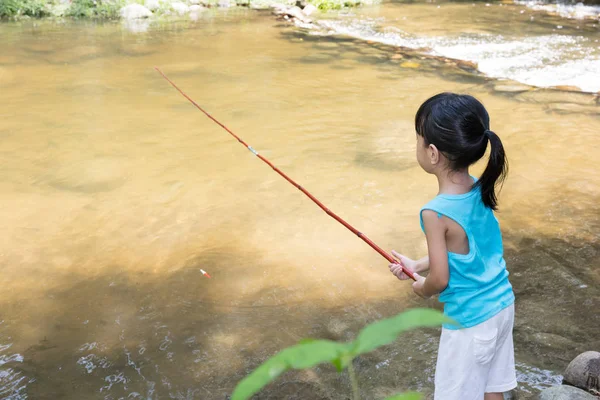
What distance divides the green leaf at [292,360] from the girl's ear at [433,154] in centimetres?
130

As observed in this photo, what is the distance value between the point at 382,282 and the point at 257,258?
2.56ft

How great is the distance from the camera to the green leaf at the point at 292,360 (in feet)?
2.02

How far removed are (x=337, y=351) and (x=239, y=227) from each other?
3.41 m

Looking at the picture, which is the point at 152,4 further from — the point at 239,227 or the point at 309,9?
the point at 239,227

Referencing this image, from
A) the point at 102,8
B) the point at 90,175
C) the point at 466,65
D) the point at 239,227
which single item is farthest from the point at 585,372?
the point at 102,8

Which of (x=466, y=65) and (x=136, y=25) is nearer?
(x=466, y=65)

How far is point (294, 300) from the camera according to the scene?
10.6 ft

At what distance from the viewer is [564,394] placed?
2.25 meters

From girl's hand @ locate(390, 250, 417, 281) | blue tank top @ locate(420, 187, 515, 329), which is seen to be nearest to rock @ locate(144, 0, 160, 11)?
girl's hand @ locate(390, 250, 417, 281)

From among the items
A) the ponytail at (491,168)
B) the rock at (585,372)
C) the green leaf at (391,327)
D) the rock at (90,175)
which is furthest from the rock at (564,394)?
the rock at (90,175)

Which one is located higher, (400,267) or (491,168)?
(491,168)

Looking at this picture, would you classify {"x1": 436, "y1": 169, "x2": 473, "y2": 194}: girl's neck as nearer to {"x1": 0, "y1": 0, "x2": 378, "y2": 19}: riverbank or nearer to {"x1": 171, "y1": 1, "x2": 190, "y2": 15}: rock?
{"x1": 0, "y1": 0, "x2": 378, "y2": 19}: riverbank

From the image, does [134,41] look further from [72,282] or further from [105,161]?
[72,282]

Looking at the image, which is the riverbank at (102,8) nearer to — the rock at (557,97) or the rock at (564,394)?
the rock at (557,97)
